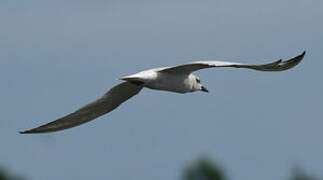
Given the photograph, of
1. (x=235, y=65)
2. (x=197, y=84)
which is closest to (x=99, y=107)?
(x=197, y=84)

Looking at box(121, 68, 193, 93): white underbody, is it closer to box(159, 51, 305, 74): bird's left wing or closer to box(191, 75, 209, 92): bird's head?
box(159, 51, 305, 74): bird's left wing

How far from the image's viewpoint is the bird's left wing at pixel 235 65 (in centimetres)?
2645

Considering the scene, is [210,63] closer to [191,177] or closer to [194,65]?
[194,65]

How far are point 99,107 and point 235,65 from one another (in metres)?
4.69

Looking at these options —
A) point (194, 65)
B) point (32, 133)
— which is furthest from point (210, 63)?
point (32, 133)

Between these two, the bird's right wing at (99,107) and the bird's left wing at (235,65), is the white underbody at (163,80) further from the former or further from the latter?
the bird's right wing at (99,107)

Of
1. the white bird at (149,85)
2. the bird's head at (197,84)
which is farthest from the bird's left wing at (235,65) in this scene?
the bird's head at (197,84)

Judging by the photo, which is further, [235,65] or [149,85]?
[149,85]

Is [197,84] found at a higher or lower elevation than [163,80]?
lower

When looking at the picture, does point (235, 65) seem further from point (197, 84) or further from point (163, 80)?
point (197, 84)

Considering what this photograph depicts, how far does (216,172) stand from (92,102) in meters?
29.5

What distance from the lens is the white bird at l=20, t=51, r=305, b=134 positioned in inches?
1059

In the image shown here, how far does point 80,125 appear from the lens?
3002 centimetres

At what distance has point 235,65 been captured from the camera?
26.3 meters
